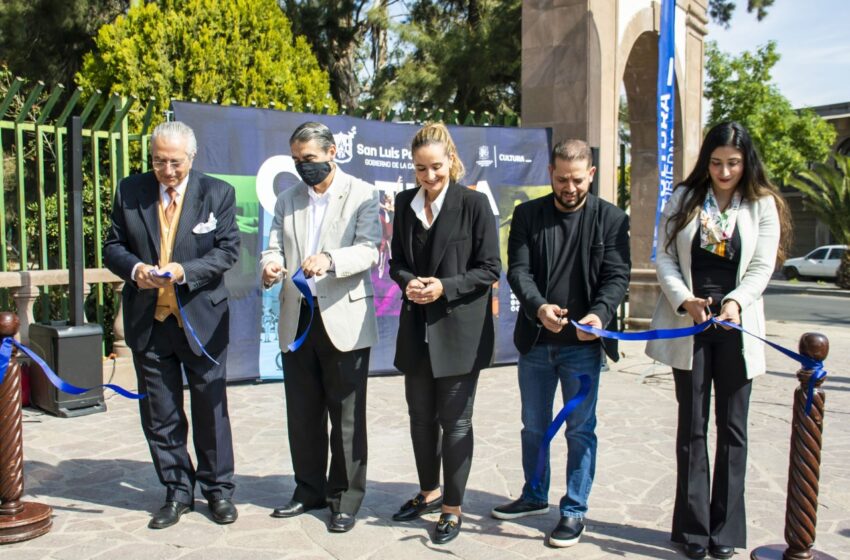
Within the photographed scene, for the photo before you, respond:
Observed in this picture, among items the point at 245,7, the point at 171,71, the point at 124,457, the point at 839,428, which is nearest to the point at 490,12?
the point at 245,7

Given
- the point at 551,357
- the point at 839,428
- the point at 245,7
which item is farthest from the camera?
the point at 245,7

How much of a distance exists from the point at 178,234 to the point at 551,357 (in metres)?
2.02

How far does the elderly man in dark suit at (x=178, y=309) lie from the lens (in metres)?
4.03

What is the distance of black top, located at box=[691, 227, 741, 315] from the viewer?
359 cm

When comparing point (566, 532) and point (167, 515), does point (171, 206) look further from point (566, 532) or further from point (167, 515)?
point (566, 532)

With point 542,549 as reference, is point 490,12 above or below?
above

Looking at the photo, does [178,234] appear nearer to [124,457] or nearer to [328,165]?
[328,165]

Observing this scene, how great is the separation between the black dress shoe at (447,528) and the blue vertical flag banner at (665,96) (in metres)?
6.39

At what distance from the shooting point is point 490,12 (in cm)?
1961

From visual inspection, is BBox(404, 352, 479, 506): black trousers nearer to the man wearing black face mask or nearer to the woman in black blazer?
the woman in black blazer

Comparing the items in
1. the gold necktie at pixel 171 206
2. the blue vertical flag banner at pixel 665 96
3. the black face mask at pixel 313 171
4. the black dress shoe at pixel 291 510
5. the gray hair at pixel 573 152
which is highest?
the blue vertical flag banner at pixel 665 96

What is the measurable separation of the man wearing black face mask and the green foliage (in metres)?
15.4

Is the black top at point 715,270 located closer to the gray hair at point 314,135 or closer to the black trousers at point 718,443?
the black trousers at point 718,443

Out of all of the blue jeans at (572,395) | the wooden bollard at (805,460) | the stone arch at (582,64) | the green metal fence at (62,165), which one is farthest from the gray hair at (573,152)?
the stone arch at (582,64)
